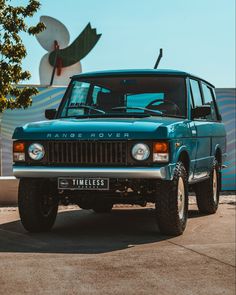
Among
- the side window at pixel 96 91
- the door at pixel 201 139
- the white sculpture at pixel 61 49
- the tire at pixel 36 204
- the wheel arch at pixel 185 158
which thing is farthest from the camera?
the white sculpture at pixel 61 49

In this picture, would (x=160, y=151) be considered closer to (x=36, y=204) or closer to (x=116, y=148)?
(x=116, y=148)

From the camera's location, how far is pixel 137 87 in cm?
810

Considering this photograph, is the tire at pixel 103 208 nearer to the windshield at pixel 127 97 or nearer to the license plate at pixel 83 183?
the windshield at pixel 127 97

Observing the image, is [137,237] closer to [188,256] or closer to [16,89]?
[188,256]

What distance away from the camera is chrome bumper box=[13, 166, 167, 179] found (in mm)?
6699

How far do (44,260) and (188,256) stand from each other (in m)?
1.42

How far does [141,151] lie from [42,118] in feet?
28.2

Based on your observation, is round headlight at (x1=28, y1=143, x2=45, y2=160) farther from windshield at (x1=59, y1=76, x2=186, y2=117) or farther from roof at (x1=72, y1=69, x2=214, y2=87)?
roof at (x1=72, y1=69, x2=214, y2=87)

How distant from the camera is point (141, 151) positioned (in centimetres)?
676

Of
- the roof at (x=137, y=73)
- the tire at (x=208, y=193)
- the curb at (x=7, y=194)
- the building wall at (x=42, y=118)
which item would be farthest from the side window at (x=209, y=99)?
the building wall at (x=42, y=118)

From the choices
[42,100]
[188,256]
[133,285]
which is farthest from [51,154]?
[42,100]

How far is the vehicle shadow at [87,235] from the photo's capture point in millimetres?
6664

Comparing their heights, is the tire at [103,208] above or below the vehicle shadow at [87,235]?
below

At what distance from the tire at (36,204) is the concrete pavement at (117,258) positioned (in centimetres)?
17
